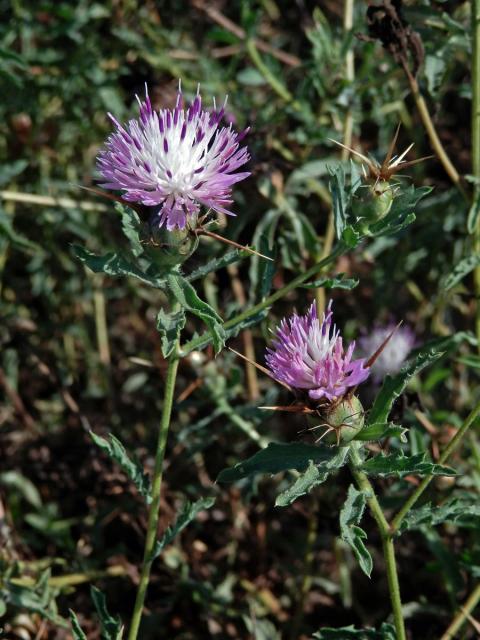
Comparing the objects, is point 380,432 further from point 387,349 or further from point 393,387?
point 387,349

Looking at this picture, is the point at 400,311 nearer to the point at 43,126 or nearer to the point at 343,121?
the point at 343,121

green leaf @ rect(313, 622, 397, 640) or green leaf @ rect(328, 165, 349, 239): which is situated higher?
green leaf @ rect(328, 165, 349, 239)

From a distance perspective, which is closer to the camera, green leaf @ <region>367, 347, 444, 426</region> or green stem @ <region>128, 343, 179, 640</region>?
green leaf @ <region>367, 347, 444, 426</region>

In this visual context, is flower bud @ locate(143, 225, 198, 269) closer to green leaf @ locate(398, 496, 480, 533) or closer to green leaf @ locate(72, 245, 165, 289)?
green leaf @ locate(72, 245, 165, 289)

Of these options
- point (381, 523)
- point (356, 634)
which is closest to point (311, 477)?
point (381, 523)

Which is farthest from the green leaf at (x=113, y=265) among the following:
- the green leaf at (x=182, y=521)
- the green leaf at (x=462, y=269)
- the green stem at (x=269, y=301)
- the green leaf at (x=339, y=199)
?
the green leaf at (x=462, y=269)

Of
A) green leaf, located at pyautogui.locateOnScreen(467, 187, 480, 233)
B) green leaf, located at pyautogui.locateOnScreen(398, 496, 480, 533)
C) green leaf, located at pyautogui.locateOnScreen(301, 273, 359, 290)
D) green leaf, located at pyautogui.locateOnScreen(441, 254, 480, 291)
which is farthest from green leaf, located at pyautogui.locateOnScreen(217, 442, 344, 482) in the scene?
green leaf, located at pyautogui.locateOnScreen(467, 187, 480, 233)
